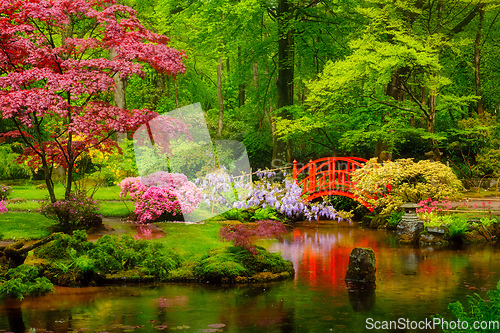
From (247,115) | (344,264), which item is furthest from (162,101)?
(344,264)

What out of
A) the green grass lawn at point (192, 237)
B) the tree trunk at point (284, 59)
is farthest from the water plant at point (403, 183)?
the green grass lawn at point (192, 237)

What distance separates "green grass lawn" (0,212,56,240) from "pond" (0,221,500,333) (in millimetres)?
3288

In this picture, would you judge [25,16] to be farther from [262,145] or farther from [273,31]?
[262,145]

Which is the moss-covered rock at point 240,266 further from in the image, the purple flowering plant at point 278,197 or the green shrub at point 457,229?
the green shrub at point 457,229

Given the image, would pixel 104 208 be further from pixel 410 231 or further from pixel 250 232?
pixel 410 231

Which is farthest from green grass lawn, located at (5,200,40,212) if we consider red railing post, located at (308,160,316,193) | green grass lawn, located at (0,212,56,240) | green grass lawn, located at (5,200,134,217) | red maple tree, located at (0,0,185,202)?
red railing post, located at (308,160,316,193)

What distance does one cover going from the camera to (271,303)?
7.69 meters

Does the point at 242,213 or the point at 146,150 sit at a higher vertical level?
the point at 146,150

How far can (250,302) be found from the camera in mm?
7793

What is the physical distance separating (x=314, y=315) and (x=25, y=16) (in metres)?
9.46

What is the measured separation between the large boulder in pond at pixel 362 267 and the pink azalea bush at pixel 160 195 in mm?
6573

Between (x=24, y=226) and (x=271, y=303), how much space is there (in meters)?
7.37

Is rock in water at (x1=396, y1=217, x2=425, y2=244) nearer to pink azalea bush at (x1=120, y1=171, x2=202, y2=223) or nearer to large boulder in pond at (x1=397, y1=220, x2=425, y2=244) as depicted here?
large boulder in pond at (x1=397, y1=220, x2=425, y2=244)

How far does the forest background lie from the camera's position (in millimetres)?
18281
